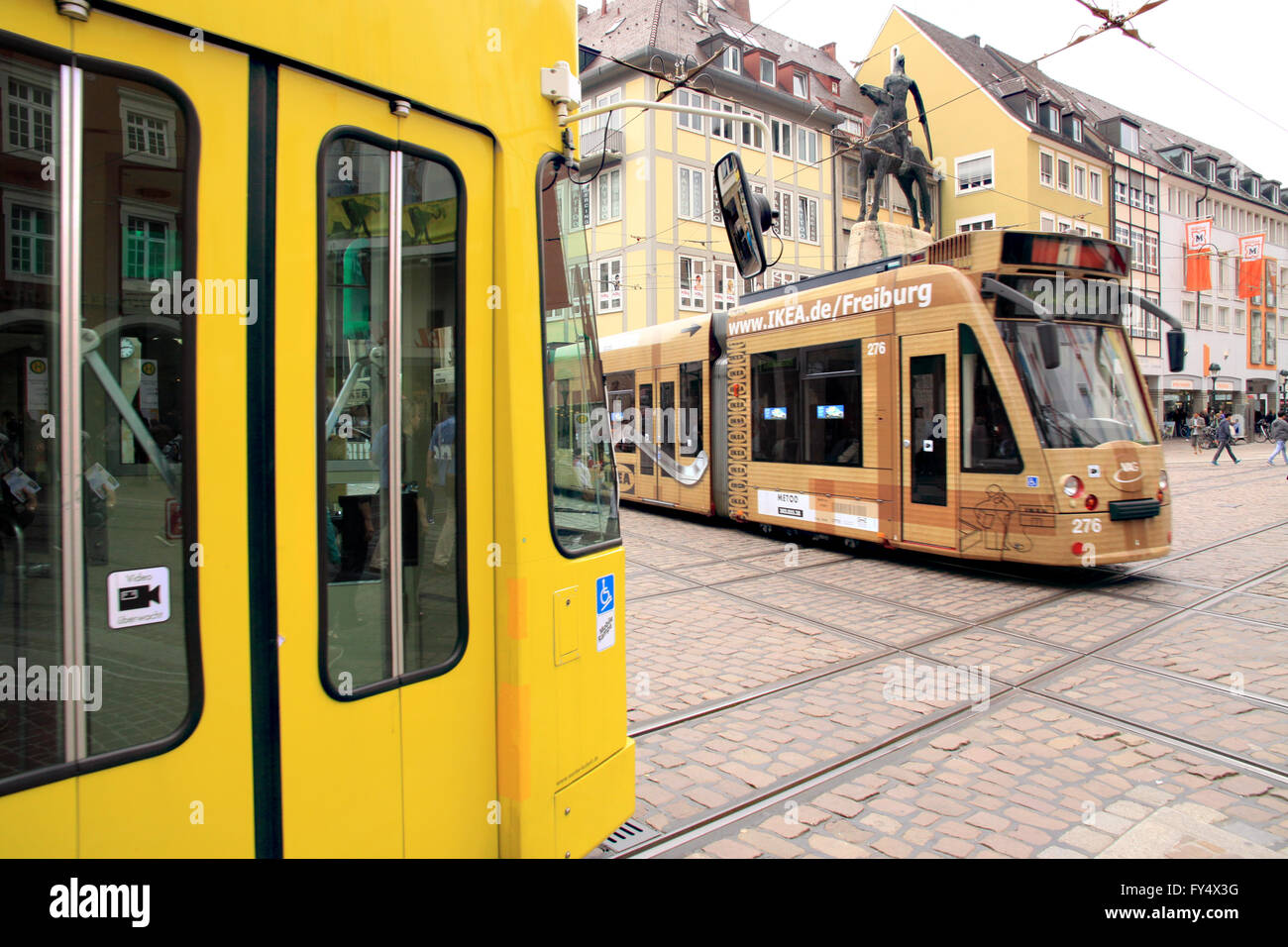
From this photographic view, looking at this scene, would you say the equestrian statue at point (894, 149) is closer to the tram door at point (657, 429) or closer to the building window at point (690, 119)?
the tram door at point (657, 429)

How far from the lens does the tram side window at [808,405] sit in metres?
9.66

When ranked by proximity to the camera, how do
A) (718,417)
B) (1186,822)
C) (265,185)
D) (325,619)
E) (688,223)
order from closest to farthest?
(265,185) → (325,619) → (1186,822) → (718,417) → (688,223)

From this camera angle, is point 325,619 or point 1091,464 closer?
point 325,619

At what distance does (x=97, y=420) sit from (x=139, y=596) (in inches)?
15.0

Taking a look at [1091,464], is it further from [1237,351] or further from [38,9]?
[1237,351]

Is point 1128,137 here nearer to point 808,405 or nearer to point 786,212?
point 786,212

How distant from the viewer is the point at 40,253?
1.61 metres

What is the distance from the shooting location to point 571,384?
9.33 ft

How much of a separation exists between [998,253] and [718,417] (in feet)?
16.7

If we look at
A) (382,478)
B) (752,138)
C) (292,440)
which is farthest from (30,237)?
(752,138)

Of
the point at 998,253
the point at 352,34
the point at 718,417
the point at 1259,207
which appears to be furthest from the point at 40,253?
the point at 1259,207

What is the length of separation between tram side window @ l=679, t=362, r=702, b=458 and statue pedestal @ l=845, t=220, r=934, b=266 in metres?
3.83

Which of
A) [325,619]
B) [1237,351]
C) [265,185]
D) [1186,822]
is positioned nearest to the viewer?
[265,185]
